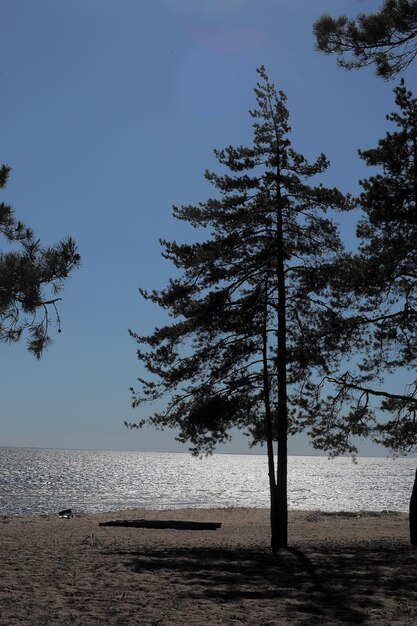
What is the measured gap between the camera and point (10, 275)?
14.0 meters

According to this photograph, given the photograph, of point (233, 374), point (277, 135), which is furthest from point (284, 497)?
point (277, 135)

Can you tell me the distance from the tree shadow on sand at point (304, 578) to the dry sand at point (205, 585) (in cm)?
2

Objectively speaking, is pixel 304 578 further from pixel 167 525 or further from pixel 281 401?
pixel 167 525

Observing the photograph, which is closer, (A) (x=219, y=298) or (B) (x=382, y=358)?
(B) (x=382, y=358)

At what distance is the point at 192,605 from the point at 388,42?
42.2 ft

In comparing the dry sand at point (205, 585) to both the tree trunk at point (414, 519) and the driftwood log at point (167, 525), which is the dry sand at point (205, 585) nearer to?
the tree trunk at point (414, 519)

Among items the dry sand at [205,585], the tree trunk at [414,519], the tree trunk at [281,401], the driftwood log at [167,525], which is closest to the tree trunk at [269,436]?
the tree trunk at [281,401]

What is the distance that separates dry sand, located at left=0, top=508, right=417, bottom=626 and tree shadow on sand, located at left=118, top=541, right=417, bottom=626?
0.05 feet

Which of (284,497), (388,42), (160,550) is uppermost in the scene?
(388,42)

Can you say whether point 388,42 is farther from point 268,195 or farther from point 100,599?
point 100,599

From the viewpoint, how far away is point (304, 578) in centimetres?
1182

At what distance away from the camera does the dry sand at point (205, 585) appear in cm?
878

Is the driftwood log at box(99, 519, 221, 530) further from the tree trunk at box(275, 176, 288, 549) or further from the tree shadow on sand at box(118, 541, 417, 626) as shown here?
the tree shadow on sand at box(118, 541, 417, 626)

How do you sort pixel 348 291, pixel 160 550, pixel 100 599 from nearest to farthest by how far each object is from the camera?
1. pixel 100 599
2. pixel 160 550
3. pixel 348 291
